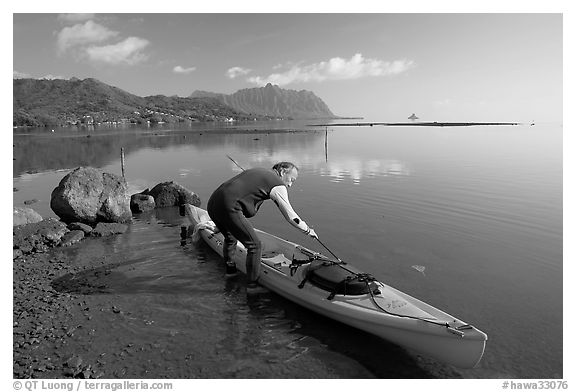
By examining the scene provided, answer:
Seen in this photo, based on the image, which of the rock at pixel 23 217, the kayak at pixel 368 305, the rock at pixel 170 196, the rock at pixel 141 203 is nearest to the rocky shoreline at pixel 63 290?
the rock at pixel 23 217

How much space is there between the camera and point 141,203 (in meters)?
17.7

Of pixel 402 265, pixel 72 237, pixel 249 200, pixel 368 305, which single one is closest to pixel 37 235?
pixel 72 237

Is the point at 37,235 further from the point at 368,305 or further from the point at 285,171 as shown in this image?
the point at 368,305

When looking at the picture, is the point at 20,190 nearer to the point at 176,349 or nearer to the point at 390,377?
the point at 176,349

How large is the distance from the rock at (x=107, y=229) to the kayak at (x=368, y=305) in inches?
260

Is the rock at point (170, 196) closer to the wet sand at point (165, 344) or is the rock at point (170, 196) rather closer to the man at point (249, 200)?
the wet sand at point (165, 344)

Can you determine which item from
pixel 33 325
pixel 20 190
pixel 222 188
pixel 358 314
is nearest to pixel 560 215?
pixel 358 314

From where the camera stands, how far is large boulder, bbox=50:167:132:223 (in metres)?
14.6

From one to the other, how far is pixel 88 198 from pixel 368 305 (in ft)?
41.9

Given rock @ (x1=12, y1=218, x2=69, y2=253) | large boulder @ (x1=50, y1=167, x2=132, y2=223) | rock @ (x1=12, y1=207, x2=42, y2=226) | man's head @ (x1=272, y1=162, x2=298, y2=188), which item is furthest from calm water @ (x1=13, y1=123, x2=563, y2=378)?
rock @ (x1=12, y1=207, x2=42, y2=226)

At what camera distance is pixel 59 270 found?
34.0ft

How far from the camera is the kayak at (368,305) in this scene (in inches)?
235

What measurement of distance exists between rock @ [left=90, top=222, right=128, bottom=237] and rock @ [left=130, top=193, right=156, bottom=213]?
291cm

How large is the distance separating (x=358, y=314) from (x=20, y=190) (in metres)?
24.4
